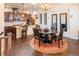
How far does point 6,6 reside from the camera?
86.0 inches

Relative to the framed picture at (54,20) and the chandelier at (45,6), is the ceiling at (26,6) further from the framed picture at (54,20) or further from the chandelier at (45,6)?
the framed picture at (54,20)

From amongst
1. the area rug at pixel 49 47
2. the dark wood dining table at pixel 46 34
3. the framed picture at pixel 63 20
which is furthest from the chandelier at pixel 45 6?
the area rug at pixel 49 47

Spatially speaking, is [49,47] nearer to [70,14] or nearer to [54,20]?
[54,20]

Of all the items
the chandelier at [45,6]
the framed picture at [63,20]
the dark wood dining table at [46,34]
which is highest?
the chandelier at [45,6]

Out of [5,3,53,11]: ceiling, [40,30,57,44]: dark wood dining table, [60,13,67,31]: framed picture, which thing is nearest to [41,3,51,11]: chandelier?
[5,3,53,11]: ceiling

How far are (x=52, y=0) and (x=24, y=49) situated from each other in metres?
1.05

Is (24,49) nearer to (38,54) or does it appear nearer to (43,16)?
(38,54)

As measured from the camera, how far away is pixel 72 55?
87.9 inches

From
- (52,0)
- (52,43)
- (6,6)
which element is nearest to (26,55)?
(52,43)

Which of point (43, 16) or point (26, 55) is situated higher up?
point (43, 16)

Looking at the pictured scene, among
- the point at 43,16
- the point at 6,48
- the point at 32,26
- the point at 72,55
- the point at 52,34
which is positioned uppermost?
the point at 43,16

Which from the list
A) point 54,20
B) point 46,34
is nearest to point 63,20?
point 54,20

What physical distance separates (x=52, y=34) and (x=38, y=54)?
457 millimetres

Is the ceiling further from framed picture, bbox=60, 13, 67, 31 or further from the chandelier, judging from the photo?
framed picture, bbox=60, 13, 67, 31
